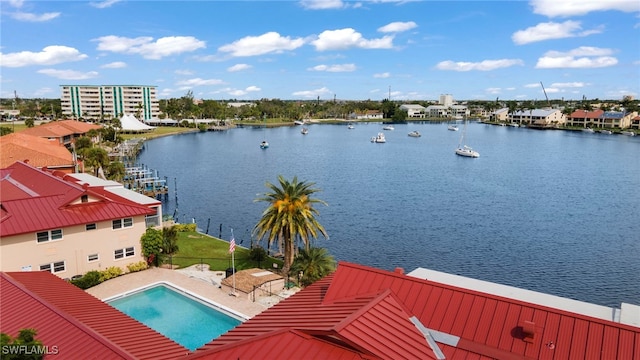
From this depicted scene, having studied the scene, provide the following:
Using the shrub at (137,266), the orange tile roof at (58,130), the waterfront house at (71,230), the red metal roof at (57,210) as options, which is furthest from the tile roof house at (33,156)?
the shrub at (137,266)

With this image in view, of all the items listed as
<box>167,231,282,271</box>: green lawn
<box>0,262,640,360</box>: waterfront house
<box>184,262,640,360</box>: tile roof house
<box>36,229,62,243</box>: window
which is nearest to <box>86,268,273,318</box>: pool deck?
<box>167,231,282,271</box>: green lawn

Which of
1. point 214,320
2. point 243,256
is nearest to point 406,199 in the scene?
point 243,256

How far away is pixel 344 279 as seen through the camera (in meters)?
18.4

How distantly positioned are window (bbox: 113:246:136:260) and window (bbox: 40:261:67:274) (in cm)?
372

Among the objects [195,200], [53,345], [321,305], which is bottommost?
[195,200]

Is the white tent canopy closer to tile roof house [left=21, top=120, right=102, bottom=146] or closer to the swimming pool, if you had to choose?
tile roof house [left=21, top=120, right=102, bottom=146]

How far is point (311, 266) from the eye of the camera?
120ft

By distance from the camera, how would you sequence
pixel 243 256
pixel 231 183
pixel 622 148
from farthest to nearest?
pixel 622 148 < pixel 231 183 < pixel 243 256

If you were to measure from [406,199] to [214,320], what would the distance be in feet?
175

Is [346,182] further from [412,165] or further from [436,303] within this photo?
[436,303]

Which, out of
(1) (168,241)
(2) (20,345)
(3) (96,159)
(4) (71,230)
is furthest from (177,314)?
(3) (96,159)

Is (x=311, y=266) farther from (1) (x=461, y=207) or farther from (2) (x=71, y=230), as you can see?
(1) (x=461, y=207)

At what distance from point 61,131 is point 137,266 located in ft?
314

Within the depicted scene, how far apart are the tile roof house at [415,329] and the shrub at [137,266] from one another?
22.8 m
